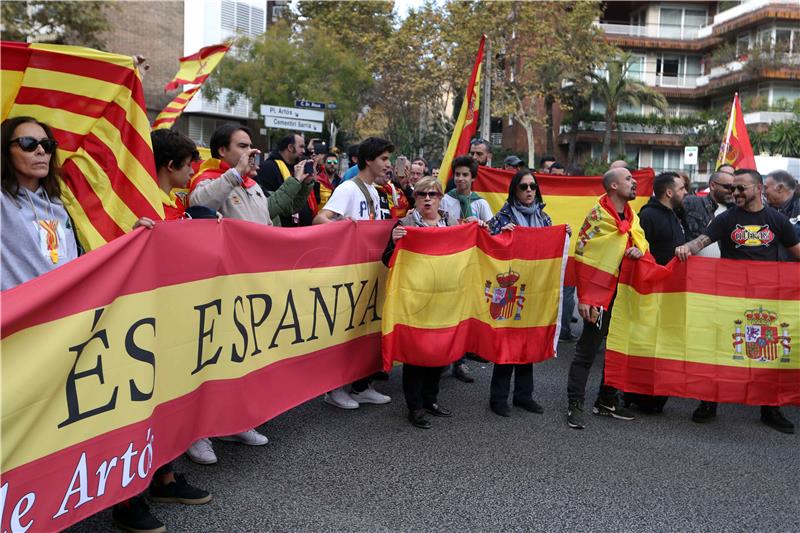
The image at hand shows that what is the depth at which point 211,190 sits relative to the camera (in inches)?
187

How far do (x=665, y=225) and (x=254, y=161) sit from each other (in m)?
3.34

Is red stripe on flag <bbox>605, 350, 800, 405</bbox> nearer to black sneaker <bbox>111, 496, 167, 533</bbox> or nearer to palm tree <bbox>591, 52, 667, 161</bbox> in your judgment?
black sneaker <bbox>111, 496, 167, 533</bbox>

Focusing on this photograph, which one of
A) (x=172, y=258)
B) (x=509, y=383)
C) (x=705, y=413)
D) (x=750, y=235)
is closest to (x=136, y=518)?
(x=172, y=258)

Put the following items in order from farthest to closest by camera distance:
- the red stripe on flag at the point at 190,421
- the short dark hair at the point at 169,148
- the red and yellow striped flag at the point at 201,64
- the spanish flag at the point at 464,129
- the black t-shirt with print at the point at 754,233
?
the red and yellow striped flag at the point at 201,64, the spanish flag at the point at 464,129, the black t-shirt with print at the point at 754,233, the short dark hair at the point at 169,148, the red stripe on flag at the point at 190,421

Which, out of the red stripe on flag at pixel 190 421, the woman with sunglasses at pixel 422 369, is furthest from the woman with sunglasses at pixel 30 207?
the woman with sunglasses at pixel 422 369

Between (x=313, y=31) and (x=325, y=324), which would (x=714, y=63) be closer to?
(x=313, y=31)

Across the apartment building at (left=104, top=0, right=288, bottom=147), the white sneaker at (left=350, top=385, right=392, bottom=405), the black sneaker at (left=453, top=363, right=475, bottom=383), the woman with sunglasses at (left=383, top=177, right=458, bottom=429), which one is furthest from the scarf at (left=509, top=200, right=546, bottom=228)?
the apartment building at (left=104, top=0, right=288, bottom=147)

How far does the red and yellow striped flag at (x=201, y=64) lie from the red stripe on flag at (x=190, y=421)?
652 centimetres

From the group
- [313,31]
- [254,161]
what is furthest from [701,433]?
[313,31]

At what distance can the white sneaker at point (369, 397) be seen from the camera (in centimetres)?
610

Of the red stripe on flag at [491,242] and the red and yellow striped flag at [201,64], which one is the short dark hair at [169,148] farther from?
the red and yellow striped flag at [201,64]

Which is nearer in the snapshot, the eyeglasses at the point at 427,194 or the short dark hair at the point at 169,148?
the short dark hair at the point at 169,148

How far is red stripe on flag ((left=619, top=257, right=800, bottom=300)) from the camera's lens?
575cm

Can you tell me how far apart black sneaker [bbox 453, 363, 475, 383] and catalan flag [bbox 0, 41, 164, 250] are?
359 centimetres
